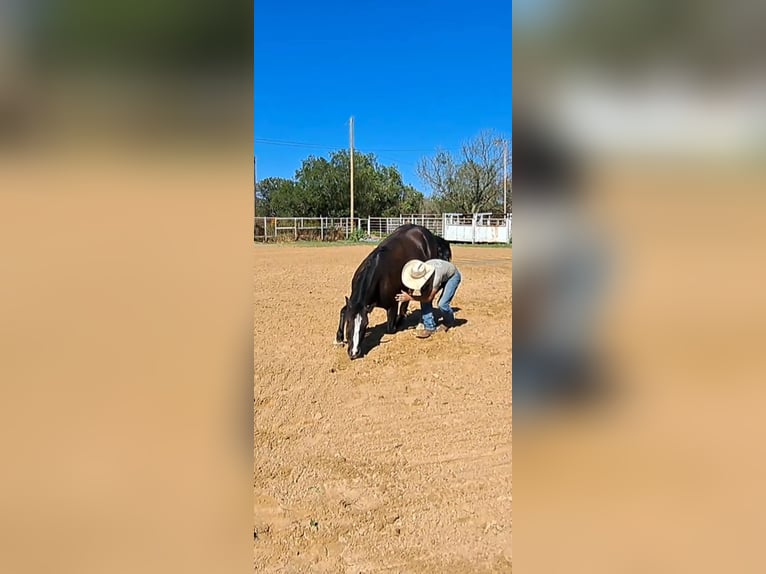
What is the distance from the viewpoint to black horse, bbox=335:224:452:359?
14.1ft

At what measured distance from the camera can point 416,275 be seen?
4.50m

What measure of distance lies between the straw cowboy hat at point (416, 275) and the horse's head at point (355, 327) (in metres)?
0.44

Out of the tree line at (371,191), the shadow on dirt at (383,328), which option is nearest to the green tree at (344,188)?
the tree line at (371,191)

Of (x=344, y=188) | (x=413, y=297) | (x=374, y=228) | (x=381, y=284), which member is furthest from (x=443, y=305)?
(x=344, y=188)

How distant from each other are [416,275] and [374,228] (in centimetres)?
1954

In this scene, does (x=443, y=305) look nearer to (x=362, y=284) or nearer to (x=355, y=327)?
(x=362, y=284)
